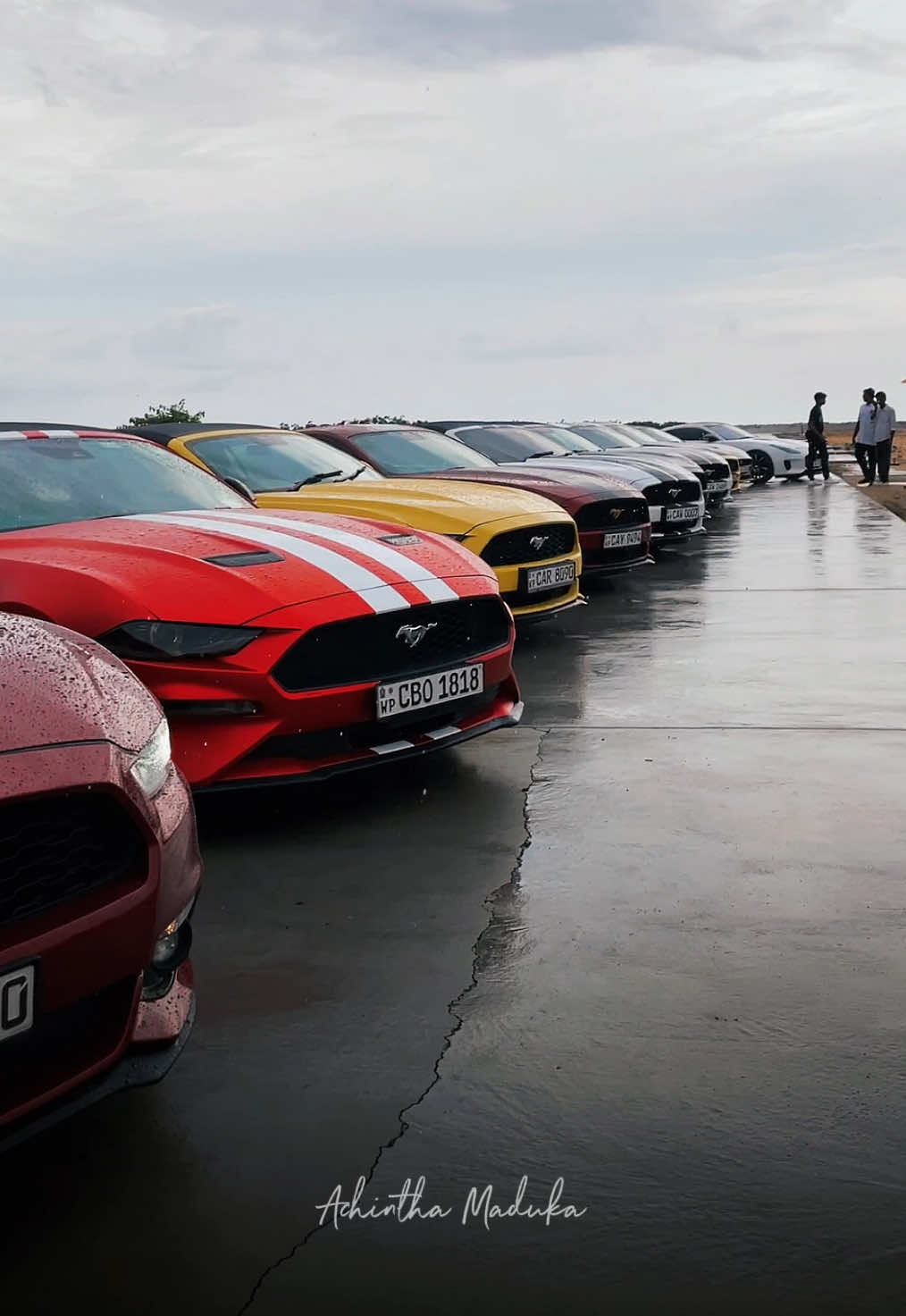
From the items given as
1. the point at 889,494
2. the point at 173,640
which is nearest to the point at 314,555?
the point at 173,640

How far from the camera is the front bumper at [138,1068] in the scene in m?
2.50

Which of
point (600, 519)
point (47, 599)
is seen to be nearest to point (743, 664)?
point (600, 519)

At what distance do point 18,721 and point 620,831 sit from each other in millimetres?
2653

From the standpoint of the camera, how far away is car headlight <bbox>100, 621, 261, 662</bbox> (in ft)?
16.0

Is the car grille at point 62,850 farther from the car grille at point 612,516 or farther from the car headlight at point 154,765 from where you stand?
the car grille at point 612,516

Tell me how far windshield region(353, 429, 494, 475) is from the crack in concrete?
535 cm

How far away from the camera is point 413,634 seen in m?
5.32

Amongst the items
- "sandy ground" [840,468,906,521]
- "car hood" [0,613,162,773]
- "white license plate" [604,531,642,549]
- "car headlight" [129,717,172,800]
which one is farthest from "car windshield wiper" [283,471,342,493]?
"sandy ground" [840,468,906,521]

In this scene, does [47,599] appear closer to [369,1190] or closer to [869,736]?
[369,1190]

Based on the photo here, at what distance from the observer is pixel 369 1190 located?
8.76 ft

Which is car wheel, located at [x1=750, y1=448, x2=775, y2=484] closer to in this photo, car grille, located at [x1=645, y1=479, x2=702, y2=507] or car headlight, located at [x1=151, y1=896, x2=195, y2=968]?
car grille, located at [x1=645, y1=479, x2=702, y2=507]

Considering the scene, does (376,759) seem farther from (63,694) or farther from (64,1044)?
(64,1044)

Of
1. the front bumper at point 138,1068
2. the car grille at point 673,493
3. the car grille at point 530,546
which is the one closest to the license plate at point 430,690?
the front bumper at point 138,1068

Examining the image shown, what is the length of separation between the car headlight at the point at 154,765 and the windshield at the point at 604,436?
1853 cm
